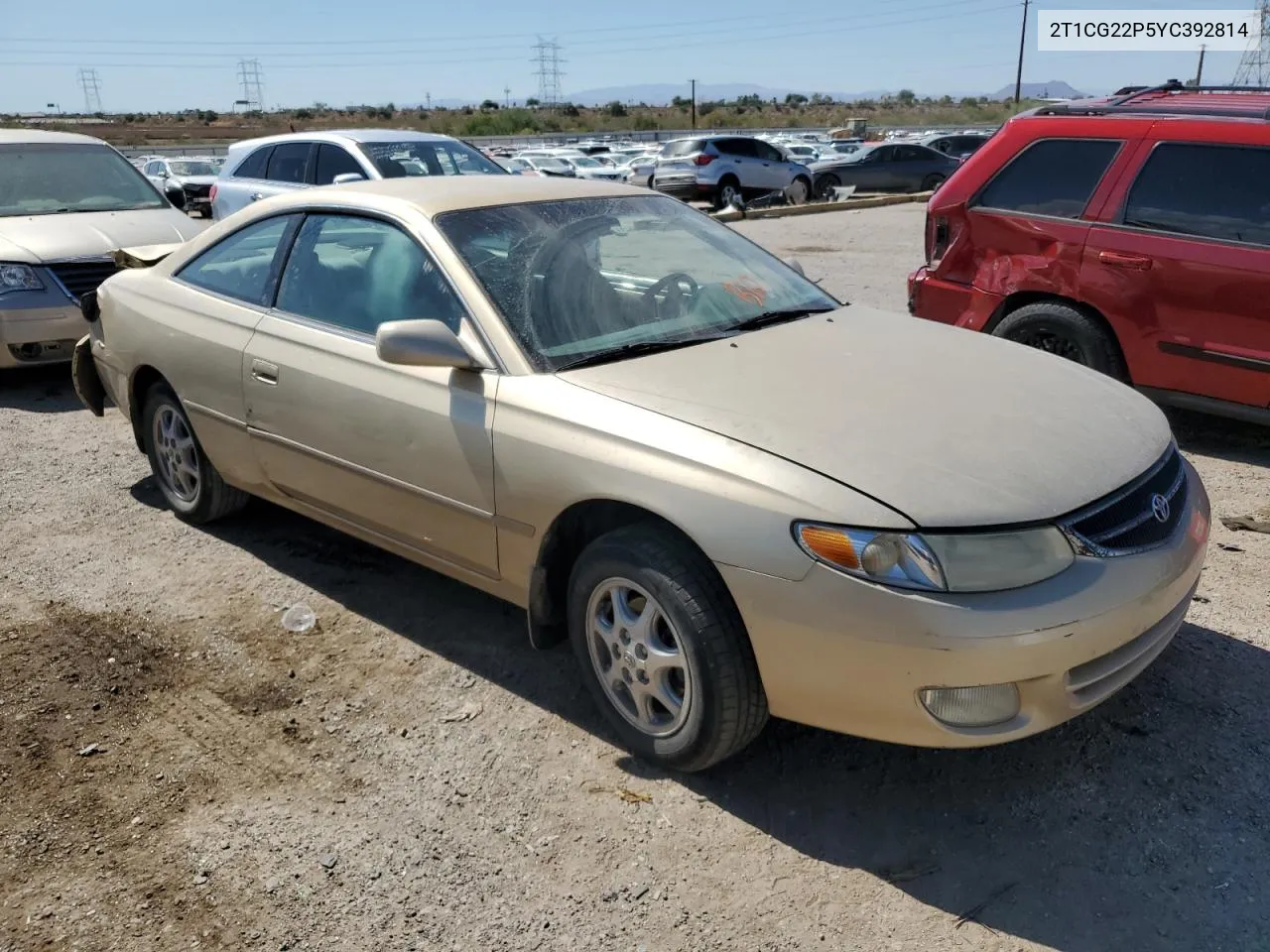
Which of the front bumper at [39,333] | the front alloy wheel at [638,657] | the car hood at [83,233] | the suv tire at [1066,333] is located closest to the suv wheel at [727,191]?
the car hood at [83,233]

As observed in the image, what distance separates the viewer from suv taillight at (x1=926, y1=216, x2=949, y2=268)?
6.48 meters

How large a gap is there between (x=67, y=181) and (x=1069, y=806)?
29.1 ft

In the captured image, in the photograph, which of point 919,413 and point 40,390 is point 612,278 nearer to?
point 919,413

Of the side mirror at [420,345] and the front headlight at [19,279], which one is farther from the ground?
the side mirror at [420,345]

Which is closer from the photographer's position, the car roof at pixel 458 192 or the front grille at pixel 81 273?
the car roof at pixel 458 192

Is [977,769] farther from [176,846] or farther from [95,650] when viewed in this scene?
[95,650]

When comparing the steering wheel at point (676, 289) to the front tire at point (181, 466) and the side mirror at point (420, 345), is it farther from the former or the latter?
the front tire at point (181, 466)

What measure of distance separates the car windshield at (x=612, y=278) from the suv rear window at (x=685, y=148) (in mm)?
20669

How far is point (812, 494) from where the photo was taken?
265 centimetres

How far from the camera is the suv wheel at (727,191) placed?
24.0m

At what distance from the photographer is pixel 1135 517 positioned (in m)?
2.88

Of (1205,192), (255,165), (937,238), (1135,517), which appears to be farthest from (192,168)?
(1135,517)

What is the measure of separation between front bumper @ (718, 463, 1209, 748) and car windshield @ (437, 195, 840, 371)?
3.68 feet

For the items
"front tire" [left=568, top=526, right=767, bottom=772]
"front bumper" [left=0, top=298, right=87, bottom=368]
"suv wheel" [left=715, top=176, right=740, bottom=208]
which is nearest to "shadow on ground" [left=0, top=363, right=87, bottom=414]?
"front bumper" [left=0, top=298, right=87, bottom=368]
